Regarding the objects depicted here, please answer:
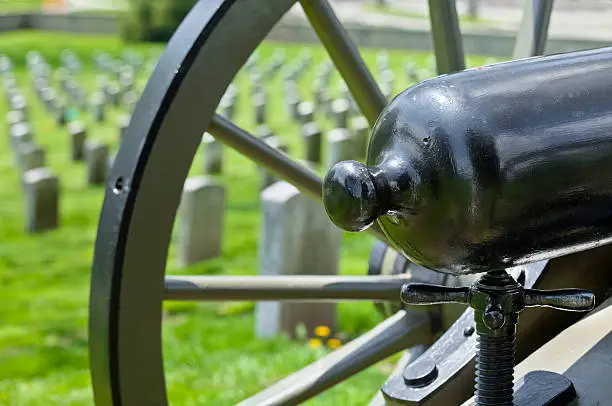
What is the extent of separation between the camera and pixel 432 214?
1.28 m

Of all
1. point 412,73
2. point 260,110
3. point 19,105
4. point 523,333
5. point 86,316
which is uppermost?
point 523,333

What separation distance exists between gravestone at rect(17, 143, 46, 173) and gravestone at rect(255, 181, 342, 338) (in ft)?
12.7

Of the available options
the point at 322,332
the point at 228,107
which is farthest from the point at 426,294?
the point at 228,107

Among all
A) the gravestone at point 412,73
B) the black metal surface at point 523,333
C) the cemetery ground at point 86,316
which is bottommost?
the cemetery ground at point 86,316

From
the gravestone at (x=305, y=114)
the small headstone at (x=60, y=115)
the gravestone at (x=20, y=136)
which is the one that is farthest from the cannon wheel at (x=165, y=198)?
the small headstone at (x=60, y=115)

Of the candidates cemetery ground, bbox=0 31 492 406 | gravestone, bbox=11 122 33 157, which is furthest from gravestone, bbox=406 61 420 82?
gravestone, bbox=11 122 33 157

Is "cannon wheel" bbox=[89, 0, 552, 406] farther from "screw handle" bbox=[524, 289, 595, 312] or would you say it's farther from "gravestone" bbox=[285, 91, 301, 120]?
"gravestone" bbox=[285, 91, 301, 120]

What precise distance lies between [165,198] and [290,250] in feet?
8.03

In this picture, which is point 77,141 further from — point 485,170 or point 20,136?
point 485,170

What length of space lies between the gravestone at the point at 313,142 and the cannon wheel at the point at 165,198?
6.44 metres

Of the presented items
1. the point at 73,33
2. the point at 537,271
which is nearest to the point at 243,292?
the point at 537,271

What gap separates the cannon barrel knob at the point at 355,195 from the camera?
126cm

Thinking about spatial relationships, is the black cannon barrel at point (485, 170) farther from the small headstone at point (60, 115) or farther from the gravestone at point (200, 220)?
the small headstone at point (60, 115)

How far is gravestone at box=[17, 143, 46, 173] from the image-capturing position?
8.09 metres
